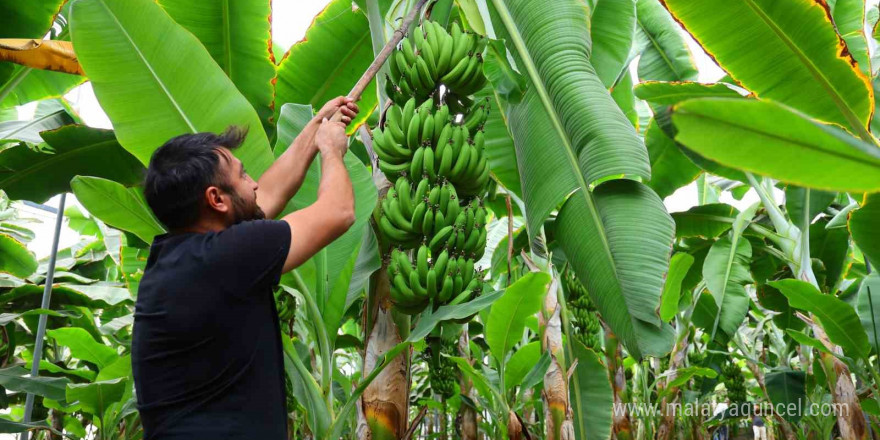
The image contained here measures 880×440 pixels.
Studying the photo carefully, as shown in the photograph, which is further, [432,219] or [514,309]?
[514,309]

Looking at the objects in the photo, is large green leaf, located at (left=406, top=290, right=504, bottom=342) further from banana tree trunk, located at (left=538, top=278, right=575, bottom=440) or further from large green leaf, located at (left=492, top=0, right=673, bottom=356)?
banana tree trunk, located at (left=538, top=278, right=575, bottom=440)

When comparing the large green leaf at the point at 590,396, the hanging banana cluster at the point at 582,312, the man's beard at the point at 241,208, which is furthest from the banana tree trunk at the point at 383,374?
the hanging banana cluster at the point at 582,312

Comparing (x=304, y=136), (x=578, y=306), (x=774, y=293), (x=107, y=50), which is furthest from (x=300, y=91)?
(x=774, y=293)

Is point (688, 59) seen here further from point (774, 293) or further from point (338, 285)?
point (338, 285)

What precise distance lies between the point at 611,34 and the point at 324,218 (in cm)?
181

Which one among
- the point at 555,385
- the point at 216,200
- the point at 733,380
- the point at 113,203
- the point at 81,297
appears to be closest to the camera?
the point at 216,200

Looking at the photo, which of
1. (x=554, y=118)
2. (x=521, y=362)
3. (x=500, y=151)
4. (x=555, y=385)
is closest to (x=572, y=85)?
(x=554, y=118)

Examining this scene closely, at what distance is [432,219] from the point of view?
1.35 m

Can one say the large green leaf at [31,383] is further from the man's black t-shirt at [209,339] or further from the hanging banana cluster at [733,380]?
the hanging banana cluster at [733,380]

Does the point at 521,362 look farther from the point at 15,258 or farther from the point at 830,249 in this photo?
the point at 15,258

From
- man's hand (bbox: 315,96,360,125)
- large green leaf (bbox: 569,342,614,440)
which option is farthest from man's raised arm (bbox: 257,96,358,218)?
large green leaf (bbox: 569,342,614,440)

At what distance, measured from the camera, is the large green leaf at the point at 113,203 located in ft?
5.44

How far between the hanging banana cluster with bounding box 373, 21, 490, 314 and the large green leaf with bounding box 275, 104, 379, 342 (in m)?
0.08

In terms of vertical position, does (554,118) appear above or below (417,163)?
above
